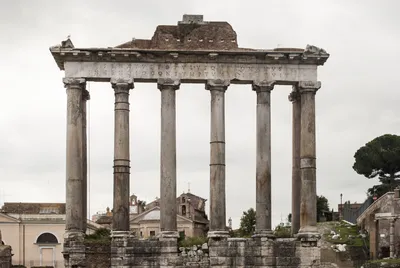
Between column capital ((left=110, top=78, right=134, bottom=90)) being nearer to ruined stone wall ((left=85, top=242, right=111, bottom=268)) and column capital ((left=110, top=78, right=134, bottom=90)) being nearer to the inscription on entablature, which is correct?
the inscription on entablature

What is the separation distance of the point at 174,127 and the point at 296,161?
18.4 ft

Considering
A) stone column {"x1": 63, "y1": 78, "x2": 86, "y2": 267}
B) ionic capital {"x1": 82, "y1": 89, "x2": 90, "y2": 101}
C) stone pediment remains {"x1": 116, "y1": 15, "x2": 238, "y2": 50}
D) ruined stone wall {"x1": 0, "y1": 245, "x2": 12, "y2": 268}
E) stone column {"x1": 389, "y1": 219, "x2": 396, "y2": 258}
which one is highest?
stone pediment remains {"x1": 116, "y1": 15, "x2": 238, "y2": 50}

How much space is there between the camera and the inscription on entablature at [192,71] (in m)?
35.2

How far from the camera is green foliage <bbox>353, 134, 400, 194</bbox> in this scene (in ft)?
265

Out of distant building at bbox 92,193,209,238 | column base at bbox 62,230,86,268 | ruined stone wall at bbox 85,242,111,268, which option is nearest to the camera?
column base at bbox 62,230,86,268

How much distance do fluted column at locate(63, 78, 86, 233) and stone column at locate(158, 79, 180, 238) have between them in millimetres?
3162

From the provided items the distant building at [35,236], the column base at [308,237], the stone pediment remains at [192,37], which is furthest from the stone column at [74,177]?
the distant building at [35,236]

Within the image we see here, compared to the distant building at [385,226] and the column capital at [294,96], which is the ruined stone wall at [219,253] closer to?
the column capital at [294,96]

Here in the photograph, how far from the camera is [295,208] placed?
37.0 meters

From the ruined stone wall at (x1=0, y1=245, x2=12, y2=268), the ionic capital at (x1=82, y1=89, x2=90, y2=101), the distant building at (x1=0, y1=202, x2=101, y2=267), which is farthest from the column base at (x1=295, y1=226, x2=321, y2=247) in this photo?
the distant building at (x1=0, y1=202, x2=101, y2=267)

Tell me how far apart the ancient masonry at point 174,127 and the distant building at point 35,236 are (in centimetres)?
4361

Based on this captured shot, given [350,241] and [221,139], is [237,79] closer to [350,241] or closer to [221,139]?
[221,139]

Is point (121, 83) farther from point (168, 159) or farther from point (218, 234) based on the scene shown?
point (218, 234)

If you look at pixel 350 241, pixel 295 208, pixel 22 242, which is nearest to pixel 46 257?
pixel 22 242
